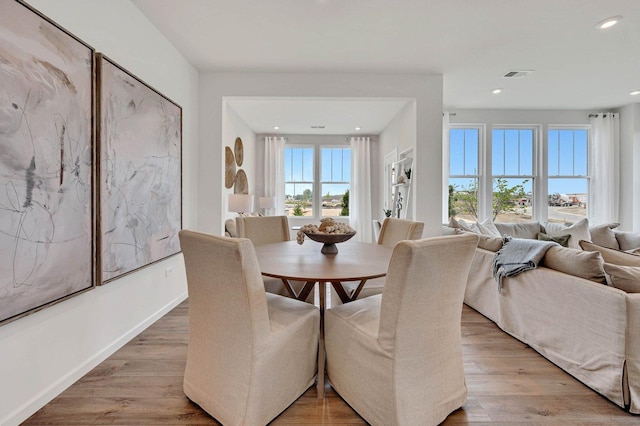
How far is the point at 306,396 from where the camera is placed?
1.65 meters

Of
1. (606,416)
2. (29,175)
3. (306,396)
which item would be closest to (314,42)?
(29,175)

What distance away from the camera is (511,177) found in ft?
16.7

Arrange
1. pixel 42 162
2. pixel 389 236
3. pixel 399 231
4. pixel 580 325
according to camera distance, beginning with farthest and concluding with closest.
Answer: pixel 389 236
pixel 399 231
pixel 580 325
pixel 42 162

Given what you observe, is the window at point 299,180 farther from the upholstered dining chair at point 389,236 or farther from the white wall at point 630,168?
the white wall at point 630,168

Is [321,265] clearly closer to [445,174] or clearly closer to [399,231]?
[399,231]

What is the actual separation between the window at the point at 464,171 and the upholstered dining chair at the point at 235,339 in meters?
4.37

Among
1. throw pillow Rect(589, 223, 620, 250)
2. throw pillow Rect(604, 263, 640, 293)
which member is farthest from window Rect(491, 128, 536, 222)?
throw pillow Rect(604, 263, 640, 293)

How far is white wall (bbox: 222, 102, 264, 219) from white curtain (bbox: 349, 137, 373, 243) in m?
2.07

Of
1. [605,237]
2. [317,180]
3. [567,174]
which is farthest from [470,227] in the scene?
[317,180]

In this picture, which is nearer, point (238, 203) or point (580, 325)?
point (580, 325)

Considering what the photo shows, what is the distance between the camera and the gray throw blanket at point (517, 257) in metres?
2.18

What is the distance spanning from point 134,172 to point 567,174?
6.40 m

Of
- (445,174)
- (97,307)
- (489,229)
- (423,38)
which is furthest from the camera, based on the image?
(445,174)

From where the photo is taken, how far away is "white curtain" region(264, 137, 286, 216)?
638cm
